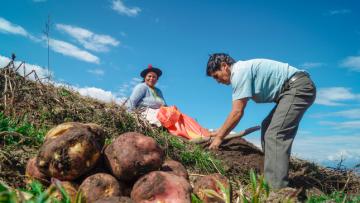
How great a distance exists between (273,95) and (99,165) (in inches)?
111

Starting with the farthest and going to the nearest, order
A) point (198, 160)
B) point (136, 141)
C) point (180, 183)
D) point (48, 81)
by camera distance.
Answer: point (48, 81) → point (198, 160) → point (136, 141) → point (180, 183)

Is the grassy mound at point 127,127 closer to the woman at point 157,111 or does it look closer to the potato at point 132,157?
the woman at point 157,111

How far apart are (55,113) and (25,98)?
483 mm

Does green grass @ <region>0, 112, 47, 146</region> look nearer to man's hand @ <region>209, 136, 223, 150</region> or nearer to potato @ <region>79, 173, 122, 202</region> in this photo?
potato @ <region>79, 173, 122, 202</region>

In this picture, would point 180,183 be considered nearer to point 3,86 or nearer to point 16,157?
point 16,157

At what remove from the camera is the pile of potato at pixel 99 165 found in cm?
255

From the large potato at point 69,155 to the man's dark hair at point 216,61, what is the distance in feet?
8.98

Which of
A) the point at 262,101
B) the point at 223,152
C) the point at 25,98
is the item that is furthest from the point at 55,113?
the point at 262,101

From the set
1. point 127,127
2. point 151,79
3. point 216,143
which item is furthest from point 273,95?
point 151,79

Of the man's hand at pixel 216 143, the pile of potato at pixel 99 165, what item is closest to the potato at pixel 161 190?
the pile of potato at pixel 99 165

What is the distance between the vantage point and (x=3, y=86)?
18.7 feet

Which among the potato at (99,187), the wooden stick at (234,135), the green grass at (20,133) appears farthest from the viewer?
the wooden stick at (234,135)

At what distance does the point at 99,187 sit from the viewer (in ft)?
8.45

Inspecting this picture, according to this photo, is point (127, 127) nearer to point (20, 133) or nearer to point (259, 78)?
point (20, 133)
